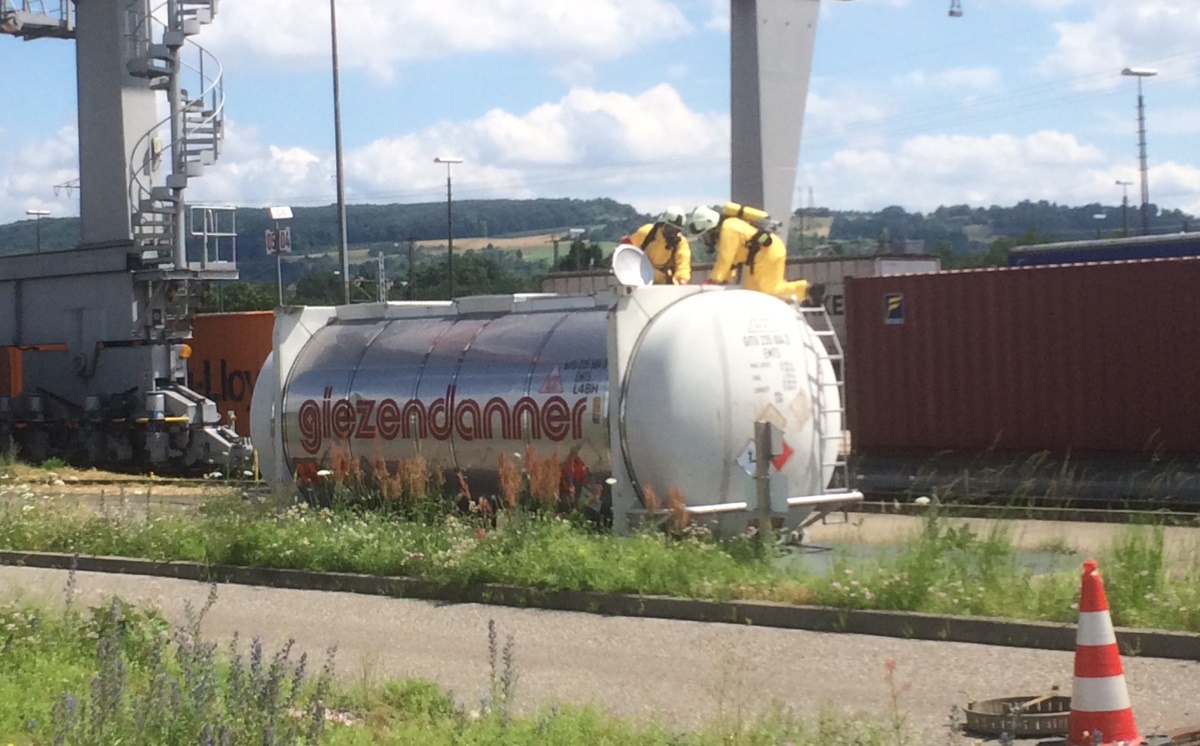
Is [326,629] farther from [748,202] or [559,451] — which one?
[748,202]

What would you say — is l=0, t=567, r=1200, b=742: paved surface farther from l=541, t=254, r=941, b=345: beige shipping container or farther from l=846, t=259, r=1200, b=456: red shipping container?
l=541, t=254, r=941, b=345: beige shipping container

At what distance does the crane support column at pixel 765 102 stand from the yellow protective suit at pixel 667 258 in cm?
503

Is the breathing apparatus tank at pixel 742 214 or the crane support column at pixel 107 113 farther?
the crane support column at pixel 107 113

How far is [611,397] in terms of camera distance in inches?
537

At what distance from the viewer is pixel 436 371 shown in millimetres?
15406

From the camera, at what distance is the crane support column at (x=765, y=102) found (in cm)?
2067

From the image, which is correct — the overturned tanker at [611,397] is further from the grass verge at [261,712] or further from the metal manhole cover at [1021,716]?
the metal manhole cover at [1021,716]

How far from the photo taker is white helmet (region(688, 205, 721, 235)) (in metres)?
15.8

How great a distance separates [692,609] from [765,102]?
1092 cm

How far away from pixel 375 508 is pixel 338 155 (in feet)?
69.3

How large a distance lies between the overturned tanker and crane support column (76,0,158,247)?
54.2 feet

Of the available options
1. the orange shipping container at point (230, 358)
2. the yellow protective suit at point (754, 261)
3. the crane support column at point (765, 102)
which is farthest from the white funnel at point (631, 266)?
the orange shipping container at point (230, 358)

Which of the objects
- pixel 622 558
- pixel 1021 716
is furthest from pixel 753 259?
pixel 1021 716

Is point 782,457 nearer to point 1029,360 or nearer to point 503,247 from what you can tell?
point 1029,360
